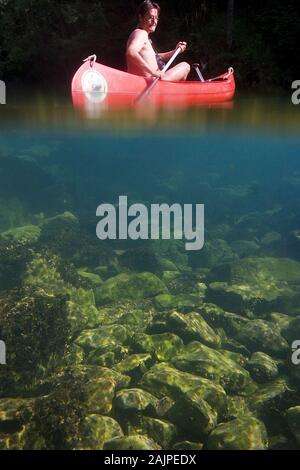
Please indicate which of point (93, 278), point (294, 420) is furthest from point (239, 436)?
point (93, 278)

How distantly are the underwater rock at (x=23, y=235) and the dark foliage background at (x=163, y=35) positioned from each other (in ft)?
39.8

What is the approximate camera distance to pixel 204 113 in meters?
13.5

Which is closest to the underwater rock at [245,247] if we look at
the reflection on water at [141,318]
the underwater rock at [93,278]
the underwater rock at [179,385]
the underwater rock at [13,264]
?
the reflection on water at [141,318]

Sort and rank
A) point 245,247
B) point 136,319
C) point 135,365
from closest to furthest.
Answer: point 135,365
point 136,319
point 245,247

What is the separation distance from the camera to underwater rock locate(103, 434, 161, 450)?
4215mm

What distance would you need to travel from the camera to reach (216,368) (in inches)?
234

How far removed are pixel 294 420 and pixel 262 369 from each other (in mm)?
1377

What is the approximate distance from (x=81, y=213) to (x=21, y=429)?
1174 cm

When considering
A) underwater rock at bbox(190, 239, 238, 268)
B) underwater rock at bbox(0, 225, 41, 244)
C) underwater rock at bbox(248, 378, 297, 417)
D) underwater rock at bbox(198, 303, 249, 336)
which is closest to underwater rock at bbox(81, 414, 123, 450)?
underwater rock at bbox(248, 378, 297, 417)

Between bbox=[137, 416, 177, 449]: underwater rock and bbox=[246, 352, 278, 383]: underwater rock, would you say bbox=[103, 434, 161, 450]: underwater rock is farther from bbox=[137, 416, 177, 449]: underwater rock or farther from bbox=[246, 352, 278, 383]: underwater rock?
bbox=[246, 352, 278, 383]: underwater rock

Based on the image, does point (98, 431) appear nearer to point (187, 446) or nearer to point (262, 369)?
point (187, 446)

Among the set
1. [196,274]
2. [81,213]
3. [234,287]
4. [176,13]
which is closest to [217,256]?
[196,274]
